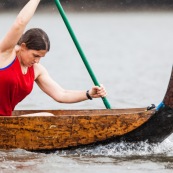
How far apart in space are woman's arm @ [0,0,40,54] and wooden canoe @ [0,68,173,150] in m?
0.76

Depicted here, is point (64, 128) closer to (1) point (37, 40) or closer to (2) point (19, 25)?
(1) point (37, 40)

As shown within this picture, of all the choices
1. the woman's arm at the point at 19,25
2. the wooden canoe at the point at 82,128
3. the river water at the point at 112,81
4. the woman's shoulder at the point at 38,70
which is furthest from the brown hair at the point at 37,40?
the river water at the point at 112,81

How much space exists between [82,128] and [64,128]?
18 centimetres

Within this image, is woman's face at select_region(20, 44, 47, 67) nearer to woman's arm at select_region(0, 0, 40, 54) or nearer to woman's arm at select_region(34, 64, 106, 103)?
woman's arm at select_region(0, 0, 40, 54)

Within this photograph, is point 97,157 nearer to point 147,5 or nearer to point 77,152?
point 77,152

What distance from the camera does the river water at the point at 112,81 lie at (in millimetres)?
7895

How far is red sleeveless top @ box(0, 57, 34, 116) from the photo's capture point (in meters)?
7.73

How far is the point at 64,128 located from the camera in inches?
315

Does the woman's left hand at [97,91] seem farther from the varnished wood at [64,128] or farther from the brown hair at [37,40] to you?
the brown hair at [37,40]

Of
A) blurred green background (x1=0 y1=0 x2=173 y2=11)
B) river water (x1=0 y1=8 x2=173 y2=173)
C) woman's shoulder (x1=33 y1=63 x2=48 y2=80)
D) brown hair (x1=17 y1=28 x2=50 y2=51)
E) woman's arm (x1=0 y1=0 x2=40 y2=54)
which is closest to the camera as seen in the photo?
woman's arm (x1=0 y1=0 x2=40 y2=54)

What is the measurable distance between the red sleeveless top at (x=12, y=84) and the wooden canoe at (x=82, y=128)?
7.6 inches

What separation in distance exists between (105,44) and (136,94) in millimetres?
16116

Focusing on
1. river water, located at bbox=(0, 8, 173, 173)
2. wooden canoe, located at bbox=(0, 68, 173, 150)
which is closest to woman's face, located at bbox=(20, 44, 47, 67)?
wooden canoe, located at bbox=(0, 68, 173, 150)

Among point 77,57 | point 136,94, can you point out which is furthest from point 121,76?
point 77,57
